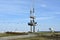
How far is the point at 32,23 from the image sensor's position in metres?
155

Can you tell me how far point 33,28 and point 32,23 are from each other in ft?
21.2

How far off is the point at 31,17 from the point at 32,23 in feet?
16.4

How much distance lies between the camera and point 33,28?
160 meters

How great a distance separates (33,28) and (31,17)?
10.4 m

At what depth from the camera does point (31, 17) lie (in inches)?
6117
